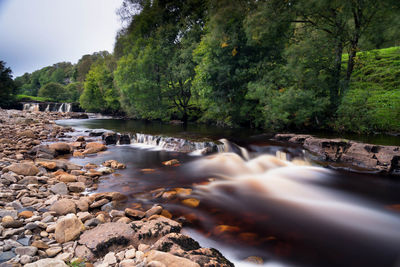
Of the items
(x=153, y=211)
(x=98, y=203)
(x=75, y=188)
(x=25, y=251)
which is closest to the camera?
(x=25, y=251)

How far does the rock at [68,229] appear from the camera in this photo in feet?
9.59

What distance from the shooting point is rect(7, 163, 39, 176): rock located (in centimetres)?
541

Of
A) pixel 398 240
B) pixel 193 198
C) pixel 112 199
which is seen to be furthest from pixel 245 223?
pixel 112 199

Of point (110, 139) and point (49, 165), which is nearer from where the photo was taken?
point (49, 165)

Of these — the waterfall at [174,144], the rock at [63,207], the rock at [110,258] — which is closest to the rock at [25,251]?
the rock at [110,258]

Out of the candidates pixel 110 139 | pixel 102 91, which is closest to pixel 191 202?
pixel 110 139

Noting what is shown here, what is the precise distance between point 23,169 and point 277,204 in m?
6.87

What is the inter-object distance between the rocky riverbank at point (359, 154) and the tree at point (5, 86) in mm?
59693

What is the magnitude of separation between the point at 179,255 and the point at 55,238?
72.5 inches

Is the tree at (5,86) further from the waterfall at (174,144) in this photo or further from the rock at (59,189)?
the rock at (59,189)

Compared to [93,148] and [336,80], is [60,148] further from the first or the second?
[336,80]

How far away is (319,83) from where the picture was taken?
12117 mm

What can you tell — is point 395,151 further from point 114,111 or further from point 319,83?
point 114,111

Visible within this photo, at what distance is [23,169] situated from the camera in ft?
18.2
